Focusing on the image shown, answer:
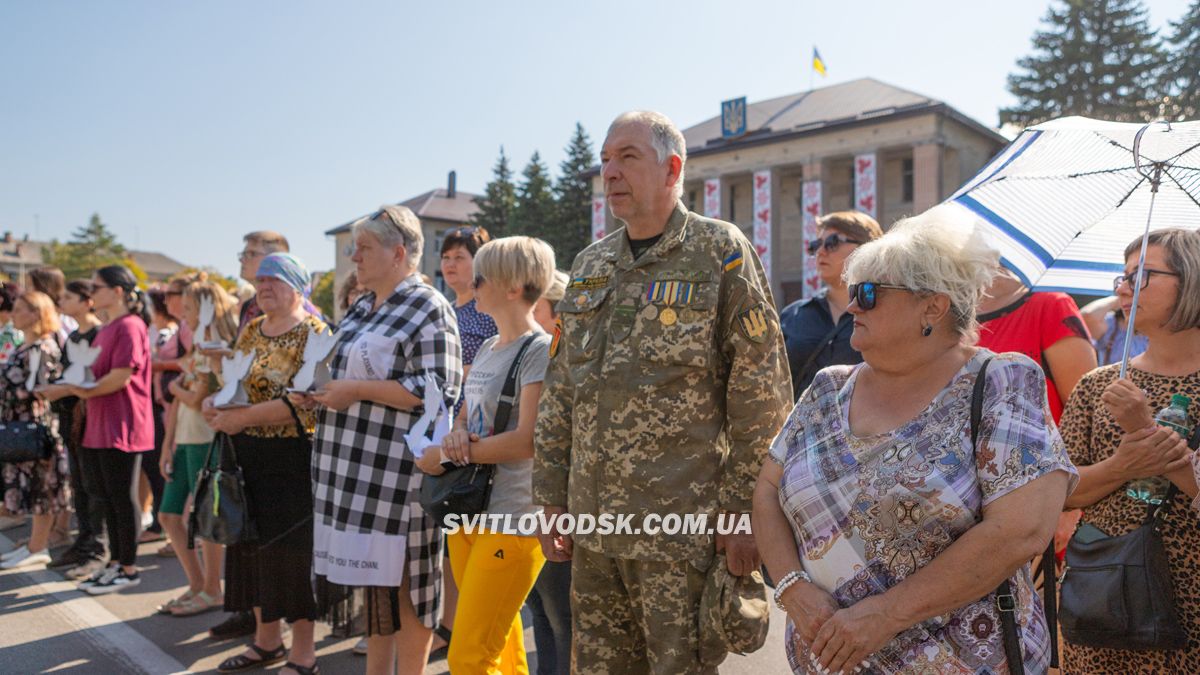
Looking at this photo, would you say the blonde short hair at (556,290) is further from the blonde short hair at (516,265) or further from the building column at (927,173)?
the building column at (927,173)

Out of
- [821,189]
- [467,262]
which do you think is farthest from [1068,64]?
[467,262]

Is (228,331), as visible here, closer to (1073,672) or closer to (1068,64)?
(1073,672)

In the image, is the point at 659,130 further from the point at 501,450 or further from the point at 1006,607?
the point at 1006,607

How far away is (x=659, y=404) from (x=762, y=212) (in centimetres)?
3929

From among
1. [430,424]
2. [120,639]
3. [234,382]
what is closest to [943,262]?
[430,424]

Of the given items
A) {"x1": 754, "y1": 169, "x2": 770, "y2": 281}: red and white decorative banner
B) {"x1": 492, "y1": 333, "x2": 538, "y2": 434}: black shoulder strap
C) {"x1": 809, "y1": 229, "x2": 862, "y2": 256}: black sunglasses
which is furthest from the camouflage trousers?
{"x1": 754, "y1": 169, "x2": 770, "y2": 281}: red and white decorative banner

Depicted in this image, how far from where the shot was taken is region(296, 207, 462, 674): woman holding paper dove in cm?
366

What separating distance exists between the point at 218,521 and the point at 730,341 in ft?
9.81

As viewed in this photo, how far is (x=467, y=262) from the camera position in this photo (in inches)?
215

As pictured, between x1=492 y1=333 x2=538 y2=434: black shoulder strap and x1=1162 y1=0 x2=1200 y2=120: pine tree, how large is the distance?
135 ft

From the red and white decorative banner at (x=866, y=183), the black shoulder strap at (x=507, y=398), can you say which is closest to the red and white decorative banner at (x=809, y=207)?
the red and white decorative banner at (x=866, y=183)

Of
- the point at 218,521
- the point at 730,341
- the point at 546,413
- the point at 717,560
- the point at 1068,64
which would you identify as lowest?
the point at 218,521

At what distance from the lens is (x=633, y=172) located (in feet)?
9.09

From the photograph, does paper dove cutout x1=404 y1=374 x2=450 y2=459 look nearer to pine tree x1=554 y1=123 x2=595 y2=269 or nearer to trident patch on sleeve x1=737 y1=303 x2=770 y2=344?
trident patch on sleeve x1=737 y1=303 x2=770 y2=344
